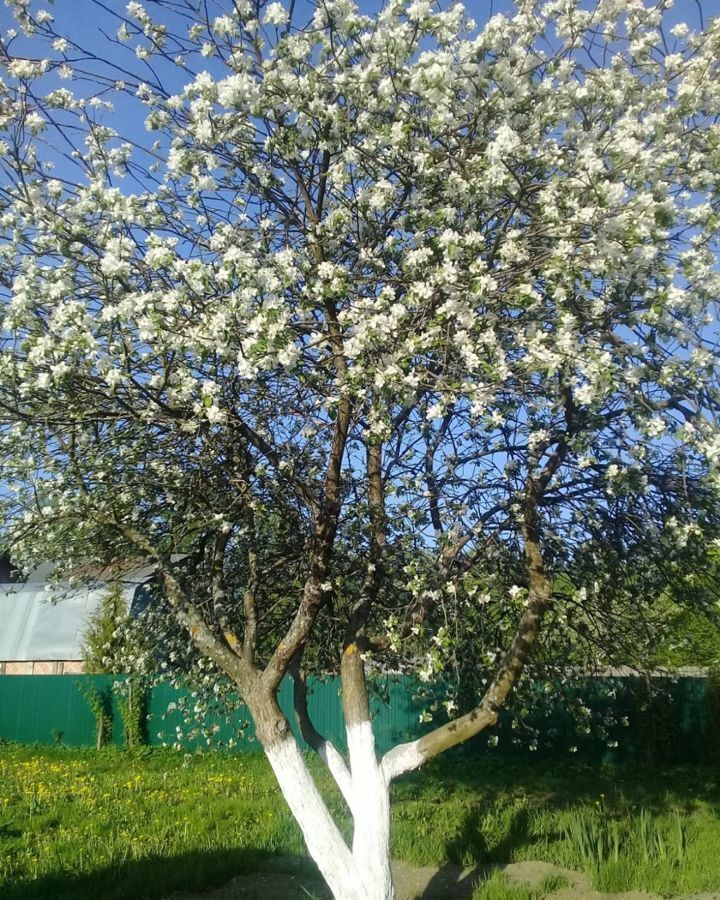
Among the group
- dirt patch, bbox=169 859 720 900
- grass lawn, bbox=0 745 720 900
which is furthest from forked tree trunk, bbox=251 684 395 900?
grass lawn, bbox=0 745 720 900

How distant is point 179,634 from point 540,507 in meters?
3.33

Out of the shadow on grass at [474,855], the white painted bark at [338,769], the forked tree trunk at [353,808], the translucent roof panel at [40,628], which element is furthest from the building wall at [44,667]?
the forked tree trunk at [353,808]

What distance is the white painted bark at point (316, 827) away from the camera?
5492 millimetres

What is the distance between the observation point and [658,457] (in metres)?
5.93

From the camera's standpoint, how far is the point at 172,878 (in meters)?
7.11

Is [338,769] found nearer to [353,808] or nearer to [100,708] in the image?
[353,808]

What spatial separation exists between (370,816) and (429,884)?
2.08m

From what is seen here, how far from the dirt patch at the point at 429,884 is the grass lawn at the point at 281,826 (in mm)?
113

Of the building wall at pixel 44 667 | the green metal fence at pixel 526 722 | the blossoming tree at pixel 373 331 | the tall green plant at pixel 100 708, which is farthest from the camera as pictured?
the building wall at pixel 44 667

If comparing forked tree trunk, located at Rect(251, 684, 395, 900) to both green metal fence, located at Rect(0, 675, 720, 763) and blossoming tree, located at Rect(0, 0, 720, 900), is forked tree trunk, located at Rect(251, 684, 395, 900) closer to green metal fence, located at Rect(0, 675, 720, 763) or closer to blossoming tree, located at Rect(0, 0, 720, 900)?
blossoming tree, located at Rect(0, 0, 720, 900)

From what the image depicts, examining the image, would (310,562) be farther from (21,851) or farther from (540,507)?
(21,851)

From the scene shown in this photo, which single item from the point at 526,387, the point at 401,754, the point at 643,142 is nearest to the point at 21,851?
the point at 401,754

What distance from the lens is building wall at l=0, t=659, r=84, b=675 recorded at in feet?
67.6

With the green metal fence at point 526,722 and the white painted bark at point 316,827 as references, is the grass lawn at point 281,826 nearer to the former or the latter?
the green metal fence at point 526,722
